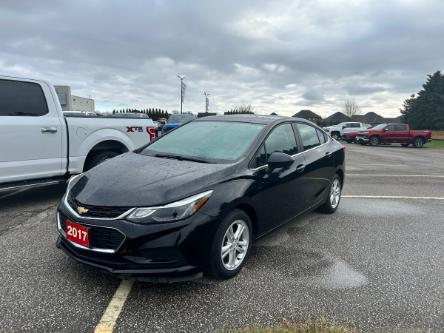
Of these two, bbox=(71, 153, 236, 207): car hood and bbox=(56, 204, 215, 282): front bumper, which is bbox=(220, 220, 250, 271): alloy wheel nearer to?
bbox=(56, 204, 215, 282): front bumper

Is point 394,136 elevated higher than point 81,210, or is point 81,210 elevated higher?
point 394,136

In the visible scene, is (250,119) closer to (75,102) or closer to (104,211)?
(104,211)

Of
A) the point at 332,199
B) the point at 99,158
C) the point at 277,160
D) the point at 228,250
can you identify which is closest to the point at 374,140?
the point at 332,199

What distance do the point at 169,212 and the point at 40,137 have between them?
3547 millimetres

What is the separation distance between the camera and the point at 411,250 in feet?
14.5

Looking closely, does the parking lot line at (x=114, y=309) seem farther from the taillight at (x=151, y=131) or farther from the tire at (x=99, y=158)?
the taillight at (x=151, y=131)

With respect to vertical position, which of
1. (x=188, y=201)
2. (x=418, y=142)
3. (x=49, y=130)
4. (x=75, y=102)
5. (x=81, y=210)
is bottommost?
(x=81, y=210)

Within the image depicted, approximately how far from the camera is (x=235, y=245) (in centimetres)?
352

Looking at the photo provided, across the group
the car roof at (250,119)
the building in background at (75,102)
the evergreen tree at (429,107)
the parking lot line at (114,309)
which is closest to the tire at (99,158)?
the car roof at (250,119)

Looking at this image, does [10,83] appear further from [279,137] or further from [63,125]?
[279,137]

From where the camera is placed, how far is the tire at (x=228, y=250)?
3203 millimetres

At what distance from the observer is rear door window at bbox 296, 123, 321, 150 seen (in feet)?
16.6

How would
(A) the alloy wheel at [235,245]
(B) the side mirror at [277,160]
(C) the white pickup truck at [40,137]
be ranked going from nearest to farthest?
(A) the alloy wheel at [235,245] < (B) the side mirror at [277,160] < (C) the white pickup truck at [40,137]

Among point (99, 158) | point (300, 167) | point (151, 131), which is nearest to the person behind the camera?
point (300, 167)
